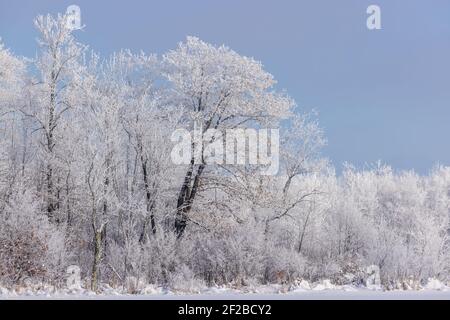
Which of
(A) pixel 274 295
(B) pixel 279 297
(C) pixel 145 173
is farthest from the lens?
(C) pixel 145 173

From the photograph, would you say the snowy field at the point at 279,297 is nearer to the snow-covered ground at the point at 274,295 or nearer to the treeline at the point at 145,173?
the snow-covered ground at the point at 274,295

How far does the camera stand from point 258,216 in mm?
23188

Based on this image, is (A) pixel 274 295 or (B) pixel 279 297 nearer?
(B) pixel 279 297

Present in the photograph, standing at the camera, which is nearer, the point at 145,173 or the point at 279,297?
the point at 279,297

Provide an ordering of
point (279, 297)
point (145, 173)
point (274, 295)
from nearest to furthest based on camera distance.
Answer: point (279, 297) → point (274, 295) → point (145, 173)

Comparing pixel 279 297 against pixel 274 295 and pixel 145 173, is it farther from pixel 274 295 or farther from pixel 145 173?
pixel 145 173

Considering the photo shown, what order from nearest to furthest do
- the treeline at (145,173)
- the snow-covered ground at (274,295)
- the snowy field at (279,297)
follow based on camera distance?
the snowy field at (279,297) < the snow-covered ground at (274,295) < the treeline at (145,173)

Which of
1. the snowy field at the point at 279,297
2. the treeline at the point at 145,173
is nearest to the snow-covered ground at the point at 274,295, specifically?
the snowy field at the point at 279,297

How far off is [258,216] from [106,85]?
8.00 m

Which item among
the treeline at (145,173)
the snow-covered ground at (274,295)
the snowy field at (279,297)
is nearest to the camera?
the snowy field at (279,297)

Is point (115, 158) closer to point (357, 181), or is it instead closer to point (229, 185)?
point (229, 185)

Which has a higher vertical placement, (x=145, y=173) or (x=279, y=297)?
(x=145, y=173)

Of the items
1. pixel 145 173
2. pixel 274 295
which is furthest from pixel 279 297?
pixel 145 173
